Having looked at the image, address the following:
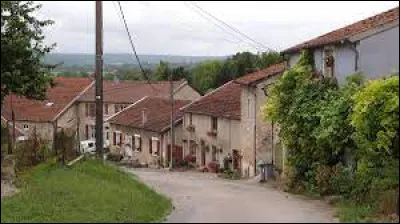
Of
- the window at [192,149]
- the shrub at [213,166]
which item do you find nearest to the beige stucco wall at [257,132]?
the shrub at [213,166]

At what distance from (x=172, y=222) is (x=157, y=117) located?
127ft

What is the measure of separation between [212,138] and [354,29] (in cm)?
2155

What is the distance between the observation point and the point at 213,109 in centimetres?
4447

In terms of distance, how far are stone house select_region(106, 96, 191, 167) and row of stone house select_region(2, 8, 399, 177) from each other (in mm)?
71

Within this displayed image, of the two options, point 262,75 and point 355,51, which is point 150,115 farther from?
point 355,51

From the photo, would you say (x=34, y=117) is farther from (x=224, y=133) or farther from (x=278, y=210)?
(x=278, y=210)

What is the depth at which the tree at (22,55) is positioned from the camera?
20578 millimetres

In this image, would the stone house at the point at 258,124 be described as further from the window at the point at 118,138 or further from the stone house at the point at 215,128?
the window at the point at 118,138

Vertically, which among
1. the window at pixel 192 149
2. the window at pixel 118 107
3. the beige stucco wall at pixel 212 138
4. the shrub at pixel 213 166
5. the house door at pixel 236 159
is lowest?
the shrub at pixel 213 166

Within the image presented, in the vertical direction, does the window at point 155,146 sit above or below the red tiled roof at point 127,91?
below

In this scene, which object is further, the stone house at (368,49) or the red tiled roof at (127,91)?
the red tiled roof at (127,91)

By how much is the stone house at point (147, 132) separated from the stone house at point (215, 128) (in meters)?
1.65

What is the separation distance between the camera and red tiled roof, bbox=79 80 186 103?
6719cm

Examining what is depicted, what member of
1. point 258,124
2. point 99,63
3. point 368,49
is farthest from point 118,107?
Result: point 368,49
